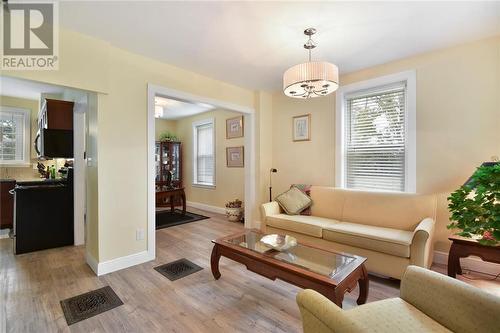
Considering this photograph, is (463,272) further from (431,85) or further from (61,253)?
(61,253)

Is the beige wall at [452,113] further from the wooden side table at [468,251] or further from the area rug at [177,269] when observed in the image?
the area rug at [177,269]

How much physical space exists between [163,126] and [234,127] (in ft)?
8.88

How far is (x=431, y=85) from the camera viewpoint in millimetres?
2812

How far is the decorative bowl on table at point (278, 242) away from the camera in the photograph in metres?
2.17

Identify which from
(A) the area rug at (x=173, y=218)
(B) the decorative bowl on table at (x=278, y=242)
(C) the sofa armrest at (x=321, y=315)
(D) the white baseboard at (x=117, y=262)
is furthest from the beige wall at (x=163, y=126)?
(C) the sofa armrest at (x=321, y=315)

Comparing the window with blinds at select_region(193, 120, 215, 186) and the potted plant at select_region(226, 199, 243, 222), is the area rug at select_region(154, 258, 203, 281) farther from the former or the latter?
the window with blinds at select_region(193, 120, 215, 186)

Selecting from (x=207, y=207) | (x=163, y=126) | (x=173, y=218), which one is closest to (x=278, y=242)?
(x=173, y=218)

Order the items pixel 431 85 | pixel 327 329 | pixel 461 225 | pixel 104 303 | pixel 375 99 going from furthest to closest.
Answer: pixel 375 99
pixel 431 85
pixel 104 303
pixel 461 225
pixel 327 329

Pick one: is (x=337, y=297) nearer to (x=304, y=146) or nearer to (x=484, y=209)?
(x=484, y=209)

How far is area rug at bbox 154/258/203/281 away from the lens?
252 centimetres

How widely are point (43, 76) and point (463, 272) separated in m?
4.74

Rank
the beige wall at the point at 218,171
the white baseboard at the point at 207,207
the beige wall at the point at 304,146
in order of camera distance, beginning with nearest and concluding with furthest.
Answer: the beige wall at the point at 304,146, the beige wall at the point at 218,171, the white baseboard at the point at 207,207

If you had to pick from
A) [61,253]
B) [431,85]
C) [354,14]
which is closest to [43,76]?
[61,253]

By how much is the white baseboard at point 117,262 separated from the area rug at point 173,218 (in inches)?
59.4
